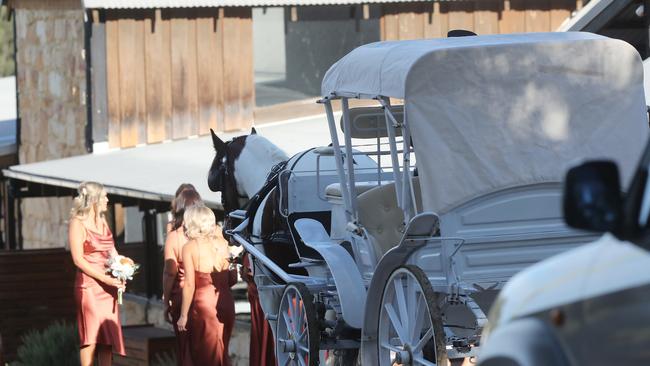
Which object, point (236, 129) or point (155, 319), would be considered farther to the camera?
point (236, 129)

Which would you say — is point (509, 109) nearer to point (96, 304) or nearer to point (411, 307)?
point (411, 307)

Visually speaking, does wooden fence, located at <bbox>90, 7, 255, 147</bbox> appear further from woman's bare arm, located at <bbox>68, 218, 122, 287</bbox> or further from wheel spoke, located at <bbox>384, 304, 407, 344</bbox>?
wheel spoke, located at <bbox>384, 304, 407, 344</bbox>

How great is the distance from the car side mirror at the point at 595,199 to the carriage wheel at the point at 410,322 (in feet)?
9.30

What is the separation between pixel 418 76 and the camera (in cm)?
782

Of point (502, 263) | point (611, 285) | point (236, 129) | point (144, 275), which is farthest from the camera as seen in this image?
point (236, 129)

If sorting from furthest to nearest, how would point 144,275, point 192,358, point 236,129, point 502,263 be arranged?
point 236,129, point 144,275, point 192,358, point 502,263

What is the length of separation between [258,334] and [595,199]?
7.91 m

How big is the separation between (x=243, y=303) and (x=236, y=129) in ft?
12.5

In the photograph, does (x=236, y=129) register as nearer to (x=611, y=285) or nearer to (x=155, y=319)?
(x=155, y=319)

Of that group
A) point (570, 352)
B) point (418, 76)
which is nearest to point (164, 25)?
point (418, 76)

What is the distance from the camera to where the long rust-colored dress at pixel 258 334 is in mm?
11852

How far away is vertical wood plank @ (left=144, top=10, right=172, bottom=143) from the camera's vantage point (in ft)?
68.6

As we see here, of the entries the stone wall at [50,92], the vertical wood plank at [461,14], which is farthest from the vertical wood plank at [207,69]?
the vertical wood plank at [461,14]

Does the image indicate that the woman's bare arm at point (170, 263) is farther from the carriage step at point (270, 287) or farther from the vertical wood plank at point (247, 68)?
the vertical wood plank at point (247, 68)
